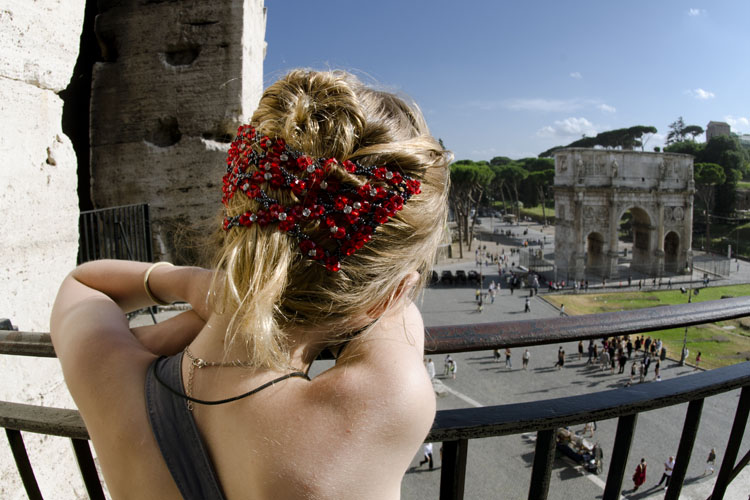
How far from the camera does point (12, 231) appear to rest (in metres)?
1.90

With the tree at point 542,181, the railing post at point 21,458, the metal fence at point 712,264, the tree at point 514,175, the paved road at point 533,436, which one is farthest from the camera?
the tree at point 514,175

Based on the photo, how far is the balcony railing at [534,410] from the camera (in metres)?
1.04

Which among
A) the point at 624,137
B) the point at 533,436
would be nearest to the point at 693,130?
the point at 624,137

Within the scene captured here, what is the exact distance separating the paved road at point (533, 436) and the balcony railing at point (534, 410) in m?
0.75

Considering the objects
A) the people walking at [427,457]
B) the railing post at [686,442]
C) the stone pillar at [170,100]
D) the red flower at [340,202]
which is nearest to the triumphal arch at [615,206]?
the people walking at [427,457]

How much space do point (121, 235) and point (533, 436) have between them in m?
7.77

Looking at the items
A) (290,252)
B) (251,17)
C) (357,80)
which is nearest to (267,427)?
(290,252)

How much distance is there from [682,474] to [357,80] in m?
1.30

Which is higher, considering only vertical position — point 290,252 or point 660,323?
point 290,252

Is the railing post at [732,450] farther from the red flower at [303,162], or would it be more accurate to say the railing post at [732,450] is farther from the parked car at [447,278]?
the parked car at [447,278]

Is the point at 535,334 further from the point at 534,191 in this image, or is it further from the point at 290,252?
the point at 534,191

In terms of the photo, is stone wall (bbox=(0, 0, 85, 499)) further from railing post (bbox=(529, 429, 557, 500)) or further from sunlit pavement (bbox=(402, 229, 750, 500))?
sunlit pavement (bbox=(402, 229, 750, 500))

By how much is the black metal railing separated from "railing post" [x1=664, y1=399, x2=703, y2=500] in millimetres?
4504

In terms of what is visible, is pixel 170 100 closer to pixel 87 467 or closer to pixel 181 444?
pixel 87 467
